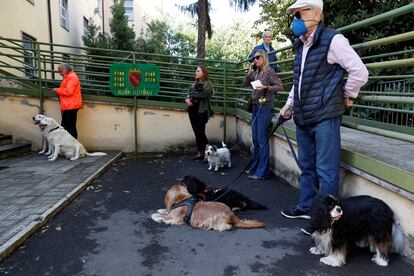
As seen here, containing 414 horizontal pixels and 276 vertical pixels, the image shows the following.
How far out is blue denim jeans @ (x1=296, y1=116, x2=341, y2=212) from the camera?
11.6 feet

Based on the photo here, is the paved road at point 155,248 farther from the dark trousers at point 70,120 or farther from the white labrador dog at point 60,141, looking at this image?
the dark trousers at point 70,120

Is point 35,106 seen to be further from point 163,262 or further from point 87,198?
point 163,262

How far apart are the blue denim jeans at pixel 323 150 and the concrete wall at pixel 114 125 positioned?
17.7 feet

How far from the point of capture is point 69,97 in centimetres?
796

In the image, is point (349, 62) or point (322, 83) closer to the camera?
point (349, 62)

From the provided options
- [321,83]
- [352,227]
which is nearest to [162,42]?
[321,83]

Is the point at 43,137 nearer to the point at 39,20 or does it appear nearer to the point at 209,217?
the point at 209,217

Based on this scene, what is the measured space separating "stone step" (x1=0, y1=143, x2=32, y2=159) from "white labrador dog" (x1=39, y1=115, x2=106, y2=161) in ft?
2.99

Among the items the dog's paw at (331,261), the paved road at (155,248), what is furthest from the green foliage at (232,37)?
the dog's paw at (331,261)

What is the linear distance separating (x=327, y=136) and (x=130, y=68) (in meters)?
6.23

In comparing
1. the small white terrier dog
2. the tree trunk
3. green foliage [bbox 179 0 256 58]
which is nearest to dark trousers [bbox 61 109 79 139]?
the small white terrier dog

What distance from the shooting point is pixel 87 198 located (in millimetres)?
5168

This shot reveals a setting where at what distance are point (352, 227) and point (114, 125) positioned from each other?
22.9 ft

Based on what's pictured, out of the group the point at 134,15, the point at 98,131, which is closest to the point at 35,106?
the point at 98,131
